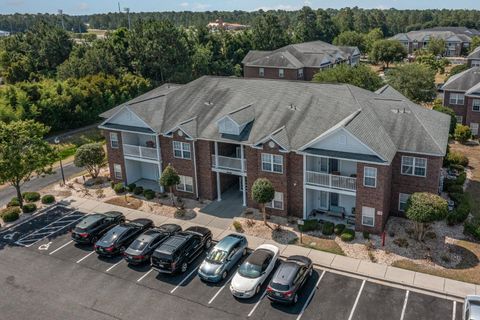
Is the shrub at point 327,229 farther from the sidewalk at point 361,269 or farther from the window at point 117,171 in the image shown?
the window at point 117,171

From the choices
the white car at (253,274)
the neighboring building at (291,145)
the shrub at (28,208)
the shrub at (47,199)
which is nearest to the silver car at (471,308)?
the neighboring building at (291,145)

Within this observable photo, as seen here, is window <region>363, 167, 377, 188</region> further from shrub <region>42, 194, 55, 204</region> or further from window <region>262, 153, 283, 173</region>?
shrub <region>42, 194, 55, 204</region>

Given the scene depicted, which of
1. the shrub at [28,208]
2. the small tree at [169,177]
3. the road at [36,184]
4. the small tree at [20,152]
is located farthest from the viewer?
the road at [36,184]

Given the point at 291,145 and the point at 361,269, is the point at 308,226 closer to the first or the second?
the point at 361,269

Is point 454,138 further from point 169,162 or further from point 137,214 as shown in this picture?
point 137,214

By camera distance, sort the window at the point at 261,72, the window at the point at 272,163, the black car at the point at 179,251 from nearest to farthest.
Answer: the black car at the point at 179,251 → the window at the point at 272,163 → the window at the point at 261,72
